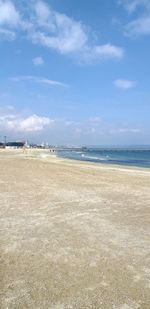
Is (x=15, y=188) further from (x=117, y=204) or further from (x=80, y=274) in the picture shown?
(x=80, y=274)

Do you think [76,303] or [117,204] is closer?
[76,303]

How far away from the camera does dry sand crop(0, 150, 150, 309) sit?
605cm

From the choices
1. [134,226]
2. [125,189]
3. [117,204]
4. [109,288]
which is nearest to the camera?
[109,288]

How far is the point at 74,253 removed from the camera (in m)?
8.20

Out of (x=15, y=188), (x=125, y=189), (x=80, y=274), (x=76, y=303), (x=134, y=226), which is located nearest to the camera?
(x=76, y=303)

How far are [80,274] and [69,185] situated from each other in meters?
13.7

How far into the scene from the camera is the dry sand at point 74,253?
238 inches

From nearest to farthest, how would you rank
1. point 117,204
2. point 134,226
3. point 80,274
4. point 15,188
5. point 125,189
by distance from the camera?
point 80,274, point 134,226, point 117,204, point 15,188, point 125,189

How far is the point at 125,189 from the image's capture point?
1952cm

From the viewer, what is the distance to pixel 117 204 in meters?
14.6

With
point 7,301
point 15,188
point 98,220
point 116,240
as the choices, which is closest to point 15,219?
point 98,220

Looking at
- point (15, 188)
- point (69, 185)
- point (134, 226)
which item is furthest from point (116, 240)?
point (69, 185)

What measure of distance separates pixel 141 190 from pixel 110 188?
1.78m

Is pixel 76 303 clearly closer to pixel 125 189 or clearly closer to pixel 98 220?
pixel 98 220
